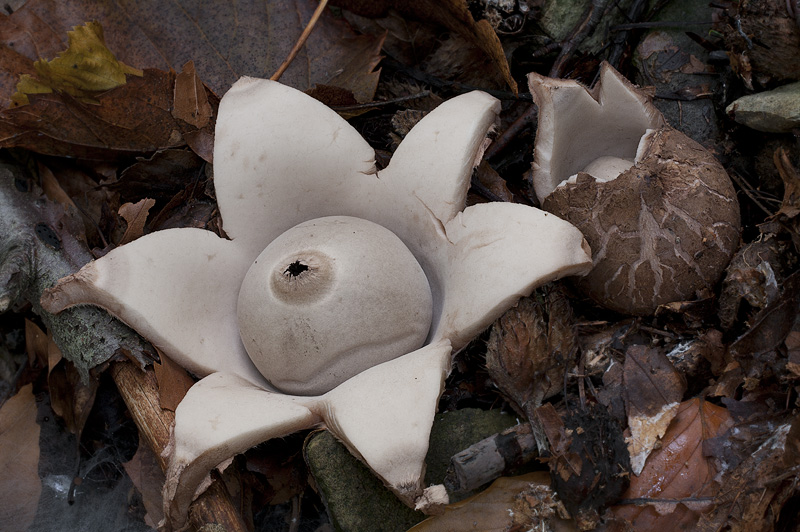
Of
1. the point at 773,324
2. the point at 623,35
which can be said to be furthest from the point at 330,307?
the point at 623,35

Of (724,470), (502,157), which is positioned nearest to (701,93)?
(502,157)

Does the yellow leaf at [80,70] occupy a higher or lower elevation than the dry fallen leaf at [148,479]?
higher

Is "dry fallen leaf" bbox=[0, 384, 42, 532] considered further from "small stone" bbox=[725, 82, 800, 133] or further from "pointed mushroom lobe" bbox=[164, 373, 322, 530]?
"small stone" bbox=[725, 82, 800, 133]

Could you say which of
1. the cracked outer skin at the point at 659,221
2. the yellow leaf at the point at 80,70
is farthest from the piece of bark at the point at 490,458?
the yellow leaf at the point at 80,70

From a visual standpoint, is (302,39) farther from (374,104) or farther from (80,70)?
(80,70)

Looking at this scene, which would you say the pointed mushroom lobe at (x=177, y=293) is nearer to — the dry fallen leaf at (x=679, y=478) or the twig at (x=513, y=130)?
the twig at (x=513, y=130)
